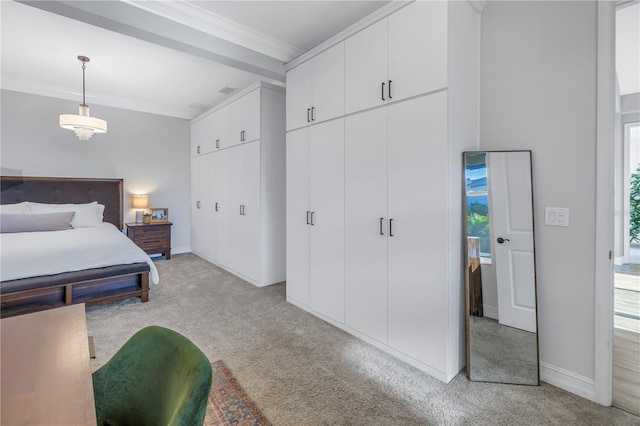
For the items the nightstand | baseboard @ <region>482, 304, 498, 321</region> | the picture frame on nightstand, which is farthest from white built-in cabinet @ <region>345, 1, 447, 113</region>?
the picture frame on nightstand

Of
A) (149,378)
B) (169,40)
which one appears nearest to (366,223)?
(149,378)

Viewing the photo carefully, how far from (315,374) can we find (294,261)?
131cm

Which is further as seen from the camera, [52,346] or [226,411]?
[226,411]

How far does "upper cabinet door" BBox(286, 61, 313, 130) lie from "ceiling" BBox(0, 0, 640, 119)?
18 cm

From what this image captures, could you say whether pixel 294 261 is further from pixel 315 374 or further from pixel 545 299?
Answer: pixel 545 299

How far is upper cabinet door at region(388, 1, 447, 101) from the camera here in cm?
185

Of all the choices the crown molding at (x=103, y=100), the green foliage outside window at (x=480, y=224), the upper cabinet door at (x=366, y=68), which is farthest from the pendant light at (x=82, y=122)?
the green foliage outside window at (x=480, y=224)

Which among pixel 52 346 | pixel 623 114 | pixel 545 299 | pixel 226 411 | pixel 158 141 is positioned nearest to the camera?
pixel 52 346

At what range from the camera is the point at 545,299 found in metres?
1.91

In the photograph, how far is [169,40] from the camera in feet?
7.90

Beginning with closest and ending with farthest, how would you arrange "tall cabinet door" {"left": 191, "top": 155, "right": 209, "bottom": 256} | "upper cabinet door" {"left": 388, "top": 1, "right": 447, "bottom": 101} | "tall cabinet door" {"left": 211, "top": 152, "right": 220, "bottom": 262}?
1. "upper cabinet door" {"left": 388, "top": 1, "right": 447, "bottom": 101}
2. "tall cabinet door" {"left": 211, "top": 152, "right": 220, "bottom": 262}
3. "tall cabinet door" {"left": 191, "top": 155, "right": 209, "bottom": 256}

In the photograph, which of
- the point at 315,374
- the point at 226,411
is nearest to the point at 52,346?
the point at 226,411

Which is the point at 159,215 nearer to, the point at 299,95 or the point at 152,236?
the point at 152,236

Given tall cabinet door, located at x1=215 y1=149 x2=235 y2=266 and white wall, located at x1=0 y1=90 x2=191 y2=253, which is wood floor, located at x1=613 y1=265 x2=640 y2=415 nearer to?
tall cabinet door, located at x1=215 y1=149 x2=235 y2=266
